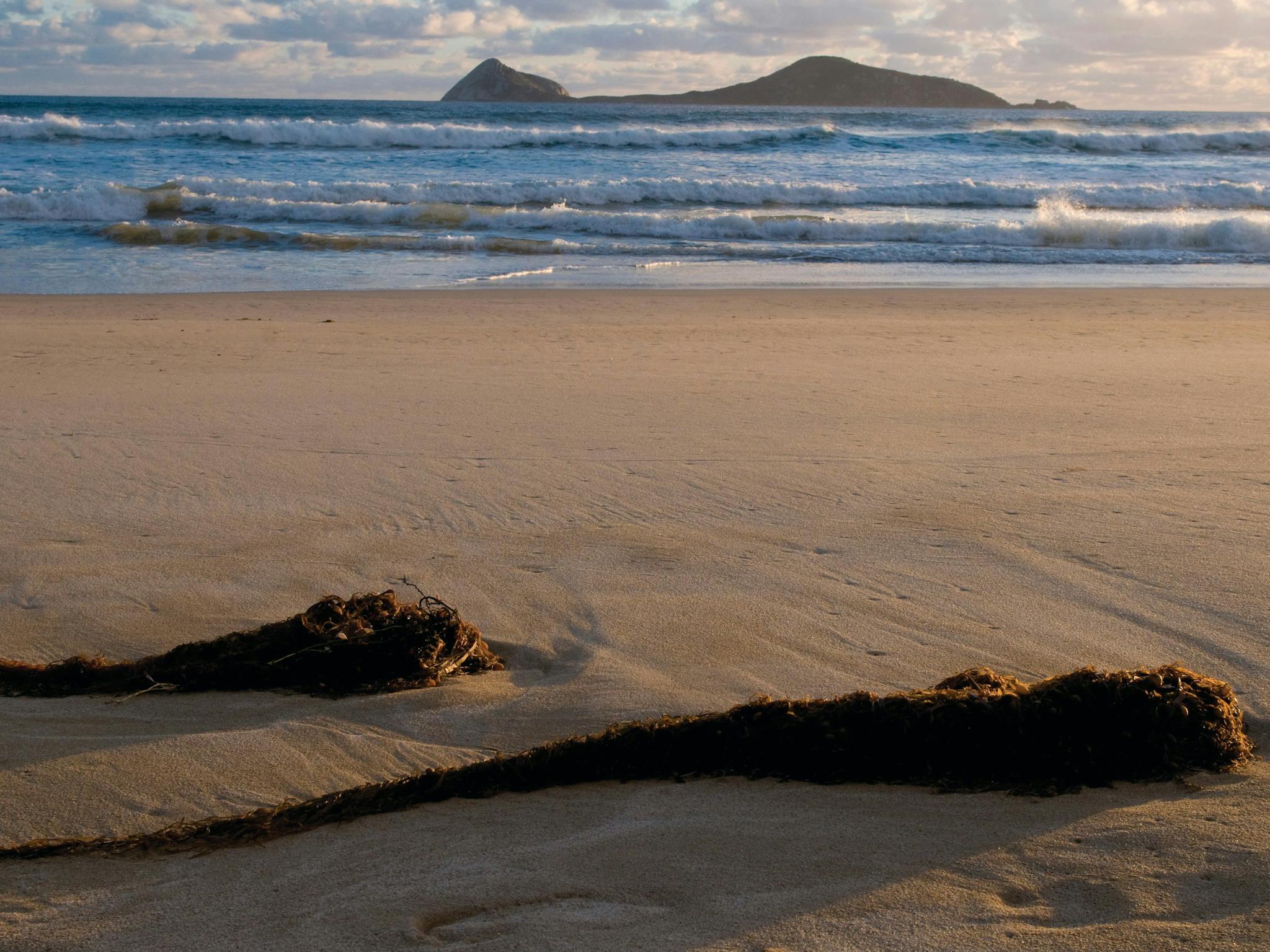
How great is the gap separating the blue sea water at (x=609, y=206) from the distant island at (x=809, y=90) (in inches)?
2195

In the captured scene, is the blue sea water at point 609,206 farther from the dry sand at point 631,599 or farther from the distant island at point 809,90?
the distant island at point 809,90

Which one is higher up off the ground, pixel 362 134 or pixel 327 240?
pixel 362 134

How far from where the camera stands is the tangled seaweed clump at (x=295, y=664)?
2703mm

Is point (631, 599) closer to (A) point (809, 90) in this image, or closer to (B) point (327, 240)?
(B) point (327, 240)

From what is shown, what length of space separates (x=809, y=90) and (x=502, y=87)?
1041 inches

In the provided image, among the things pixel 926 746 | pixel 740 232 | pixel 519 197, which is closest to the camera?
pixel 926 746

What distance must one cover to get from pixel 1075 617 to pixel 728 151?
30.0 metres

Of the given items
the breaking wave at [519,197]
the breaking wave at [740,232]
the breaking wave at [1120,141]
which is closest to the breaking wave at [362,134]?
the breaking wave at [1120,141]

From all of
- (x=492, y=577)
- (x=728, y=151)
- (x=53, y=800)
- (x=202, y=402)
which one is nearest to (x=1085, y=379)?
(x=492, y=577)

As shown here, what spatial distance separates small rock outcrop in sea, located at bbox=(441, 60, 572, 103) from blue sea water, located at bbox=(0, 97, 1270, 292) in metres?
58.9

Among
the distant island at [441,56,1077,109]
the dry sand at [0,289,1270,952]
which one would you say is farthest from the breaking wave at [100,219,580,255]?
the distant island at [441,56,1077,109]

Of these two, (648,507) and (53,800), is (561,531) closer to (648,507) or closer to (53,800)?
(648,507)

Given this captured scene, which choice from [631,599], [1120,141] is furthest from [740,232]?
[1120,141]

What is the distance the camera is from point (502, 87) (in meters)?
92.9
